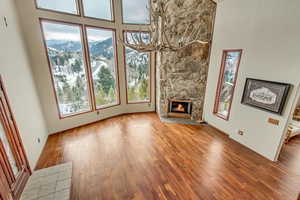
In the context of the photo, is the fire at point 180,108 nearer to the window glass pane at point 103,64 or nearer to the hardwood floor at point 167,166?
the hardwood floor at point 167,166

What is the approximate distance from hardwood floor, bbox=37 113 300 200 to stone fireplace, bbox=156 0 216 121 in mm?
1185

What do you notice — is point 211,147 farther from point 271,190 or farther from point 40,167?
point 40,167

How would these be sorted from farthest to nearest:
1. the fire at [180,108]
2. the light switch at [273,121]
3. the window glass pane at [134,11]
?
the fire at [180,108]
the window glass pane at [134,11]
the light switch at [273,121]

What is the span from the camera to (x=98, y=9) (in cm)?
418

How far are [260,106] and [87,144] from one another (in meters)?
4.30

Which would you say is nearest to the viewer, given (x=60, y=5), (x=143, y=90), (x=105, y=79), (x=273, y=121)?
(x=273, y=121)

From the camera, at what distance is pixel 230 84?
3928mm

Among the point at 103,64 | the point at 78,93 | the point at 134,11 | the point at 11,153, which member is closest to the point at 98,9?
the point at 134,11

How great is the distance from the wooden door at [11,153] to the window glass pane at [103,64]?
2.48 m

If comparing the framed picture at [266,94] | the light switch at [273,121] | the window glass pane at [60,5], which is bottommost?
the light switch at [273,121]

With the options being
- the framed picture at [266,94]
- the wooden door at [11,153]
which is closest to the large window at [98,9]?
the wooden door at [11,153]

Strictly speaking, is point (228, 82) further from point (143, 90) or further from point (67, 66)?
point (67, 66)

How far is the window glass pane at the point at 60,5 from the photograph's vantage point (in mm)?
3377

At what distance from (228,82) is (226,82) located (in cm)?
6
